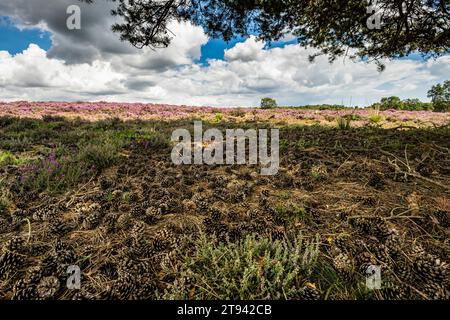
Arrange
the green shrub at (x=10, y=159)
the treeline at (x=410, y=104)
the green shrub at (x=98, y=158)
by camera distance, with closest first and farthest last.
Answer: the green shrub at (x=98, y=158) < the green shrub at (x=10, y=159) < the treeline at (x=410, y=104)

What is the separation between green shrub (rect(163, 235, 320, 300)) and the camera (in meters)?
1.64

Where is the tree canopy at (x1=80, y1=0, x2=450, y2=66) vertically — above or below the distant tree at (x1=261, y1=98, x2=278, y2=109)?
below

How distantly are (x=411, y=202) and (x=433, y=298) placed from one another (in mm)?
1392

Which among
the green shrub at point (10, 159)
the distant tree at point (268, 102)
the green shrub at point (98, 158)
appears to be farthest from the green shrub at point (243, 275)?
the distant tree at point (268, 102)

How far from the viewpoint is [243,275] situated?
172 centimetres

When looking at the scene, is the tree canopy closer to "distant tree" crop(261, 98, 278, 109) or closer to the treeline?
the treeline

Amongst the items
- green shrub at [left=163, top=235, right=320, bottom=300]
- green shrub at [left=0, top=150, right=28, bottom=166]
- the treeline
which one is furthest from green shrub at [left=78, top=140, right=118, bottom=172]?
the treeline

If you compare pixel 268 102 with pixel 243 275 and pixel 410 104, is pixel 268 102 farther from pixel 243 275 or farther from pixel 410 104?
pixel 243 275

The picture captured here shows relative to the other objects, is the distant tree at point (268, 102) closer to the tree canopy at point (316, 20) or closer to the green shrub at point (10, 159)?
the tree canopy at point (316, 20)

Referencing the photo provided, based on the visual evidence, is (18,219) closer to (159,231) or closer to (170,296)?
(159,231)

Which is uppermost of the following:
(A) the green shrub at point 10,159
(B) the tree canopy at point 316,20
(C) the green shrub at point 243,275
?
(B) the tree canopy at point 316,20

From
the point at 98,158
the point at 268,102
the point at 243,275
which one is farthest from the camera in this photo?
the point at 268,102

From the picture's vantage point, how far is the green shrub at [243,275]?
5.39 ft

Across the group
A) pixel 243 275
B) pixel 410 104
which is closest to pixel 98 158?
pixel 243 275
